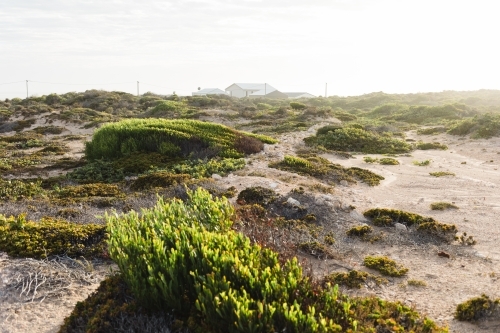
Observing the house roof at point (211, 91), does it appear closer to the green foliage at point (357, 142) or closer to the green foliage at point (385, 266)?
the green foliage at point (357, 142)

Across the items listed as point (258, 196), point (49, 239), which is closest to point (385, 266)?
point (258, 196)

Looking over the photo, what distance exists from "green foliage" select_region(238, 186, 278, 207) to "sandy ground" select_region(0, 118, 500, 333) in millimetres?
563

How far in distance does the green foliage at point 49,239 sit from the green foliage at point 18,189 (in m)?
3.21

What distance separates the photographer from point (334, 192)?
1118 cm

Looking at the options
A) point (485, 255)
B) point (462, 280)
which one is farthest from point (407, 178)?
point (462, 280)

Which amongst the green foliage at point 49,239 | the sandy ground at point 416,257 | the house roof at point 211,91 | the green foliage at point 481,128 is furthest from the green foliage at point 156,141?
the house roof at point 211,91

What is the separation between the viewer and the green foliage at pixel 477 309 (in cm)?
538

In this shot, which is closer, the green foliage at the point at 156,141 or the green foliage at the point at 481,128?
the green foliage at the point at 156,141

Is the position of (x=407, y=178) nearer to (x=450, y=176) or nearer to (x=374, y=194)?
(x=450, y=176)

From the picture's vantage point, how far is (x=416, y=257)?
754cm

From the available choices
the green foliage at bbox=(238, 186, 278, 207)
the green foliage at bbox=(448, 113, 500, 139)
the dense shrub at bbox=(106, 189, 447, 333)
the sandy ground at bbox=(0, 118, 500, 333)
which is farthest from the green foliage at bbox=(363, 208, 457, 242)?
the green foliage at bbox=(448, 113, 500, 139)

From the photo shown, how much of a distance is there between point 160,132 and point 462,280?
11530 mm

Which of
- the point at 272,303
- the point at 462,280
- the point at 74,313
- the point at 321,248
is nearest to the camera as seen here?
the point at 272,303

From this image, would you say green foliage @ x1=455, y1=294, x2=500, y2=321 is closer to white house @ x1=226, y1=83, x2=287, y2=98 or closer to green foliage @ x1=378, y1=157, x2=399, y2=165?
green foliage @ x1=378, y1=157, x2=399, y2=165
